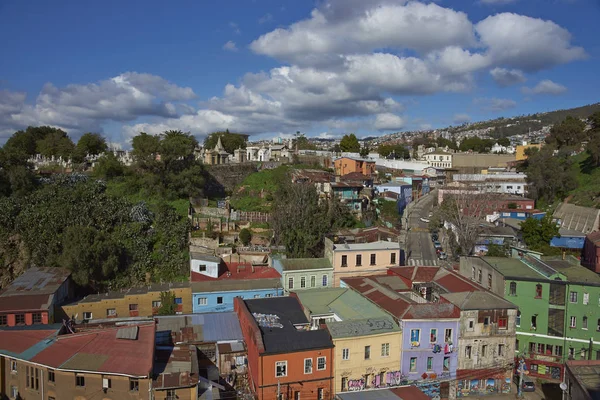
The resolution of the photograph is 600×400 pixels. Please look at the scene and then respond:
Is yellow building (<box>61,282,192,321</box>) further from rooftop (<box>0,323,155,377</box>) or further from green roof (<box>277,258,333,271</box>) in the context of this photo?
rooftop (<box>0,323,155,377</box>)

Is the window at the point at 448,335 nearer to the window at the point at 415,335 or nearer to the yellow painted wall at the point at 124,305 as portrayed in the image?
the window at the point at 415,335

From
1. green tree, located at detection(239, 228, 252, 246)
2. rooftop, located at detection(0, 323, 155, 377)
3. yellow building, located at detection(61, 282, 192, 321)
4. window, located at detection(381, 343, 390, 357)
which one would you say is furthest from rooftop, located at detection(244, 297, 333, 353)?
green tree, located at detection(239, 228, 252, 246)

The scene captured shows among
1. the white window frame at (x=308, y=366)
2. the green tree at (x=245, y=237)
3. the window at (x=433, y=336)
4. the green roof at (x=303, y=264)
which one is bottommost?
the white window frame at (x=308, y=366)

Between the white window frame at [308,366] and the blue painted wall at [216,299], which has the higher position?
the blue painted wall at [216,299]

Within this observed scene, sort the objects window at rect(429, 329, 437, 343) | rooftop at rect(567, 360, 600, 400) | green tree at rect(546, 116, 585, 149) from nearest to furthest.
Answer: rooftop at rect(567, 360, 600, 400)
window at rect(429, 329, 437, 343)
green tree at rect(546, 116, 585, 149)

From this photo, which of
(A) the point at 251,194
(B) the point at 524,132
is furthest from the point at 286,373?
(B) the point at 524,132

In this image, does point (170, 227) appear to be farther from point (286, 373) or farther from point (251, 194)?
point (286, 373)

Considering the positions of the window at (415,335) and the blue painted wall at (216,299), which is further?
the blue painted wall at (216,299)

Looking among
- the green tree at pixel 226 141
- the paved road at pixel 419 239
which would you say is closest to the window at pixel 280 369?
the paved road at pixel 419 239
